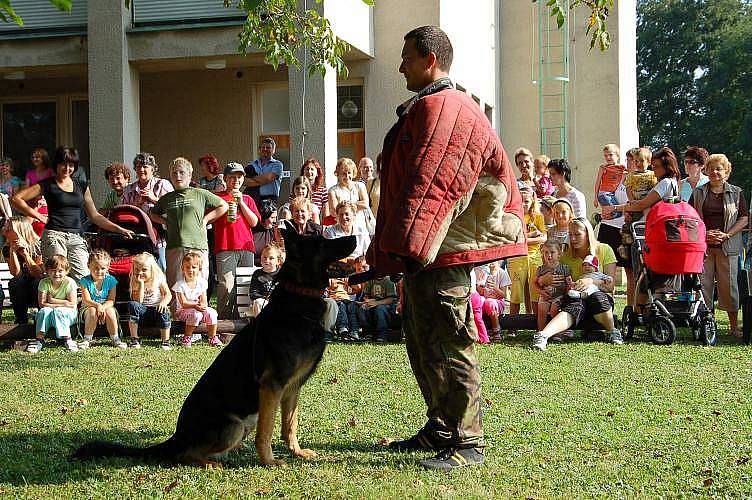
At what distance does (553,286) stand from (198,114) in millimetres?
10507

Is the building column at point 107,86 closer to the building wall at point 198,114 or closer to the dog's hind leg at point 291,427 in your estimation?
the building wall at point 198,114

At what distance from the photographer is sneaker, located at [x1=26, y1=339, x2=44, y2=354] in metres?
10.1

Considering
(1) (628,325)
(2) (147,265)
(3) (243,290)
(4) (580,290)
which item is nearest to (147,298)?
(2) (147,265)

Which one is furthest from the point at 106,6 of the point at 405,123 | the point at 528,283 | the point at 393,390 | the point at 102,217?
the point at 405,123

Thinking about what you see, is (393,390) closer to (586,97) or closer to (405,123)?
(405,123)

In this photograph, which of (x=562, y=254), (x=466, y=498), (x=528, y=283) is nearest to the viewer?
(x=466, y=498)

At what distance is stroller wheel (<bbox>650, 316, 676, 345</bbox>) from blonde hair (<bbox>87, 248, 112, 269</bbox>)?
20.2ft

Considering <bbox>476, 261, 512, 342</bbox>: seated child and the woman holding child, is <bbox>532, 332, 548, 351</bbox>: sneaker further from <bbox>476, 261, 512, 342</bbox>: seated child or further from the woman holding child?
<bbox>476, 261, 512, 342</bbox>: seated child

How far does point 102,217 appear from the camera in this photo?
36.1 feet

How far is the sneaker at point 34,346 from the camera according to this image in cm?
1005

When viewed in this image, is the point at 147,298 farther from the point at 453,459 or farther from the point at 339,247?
the point at 453,459

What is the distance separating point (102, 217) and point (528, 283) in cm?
520

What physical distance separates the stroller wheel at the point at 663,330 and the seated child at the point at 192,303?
4837 mm

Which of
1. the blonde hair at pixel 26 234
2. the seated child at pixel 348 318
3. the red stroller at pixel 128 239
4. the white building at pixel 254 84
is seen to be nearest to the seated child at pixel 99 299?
the red stroller at pixel 128 239
